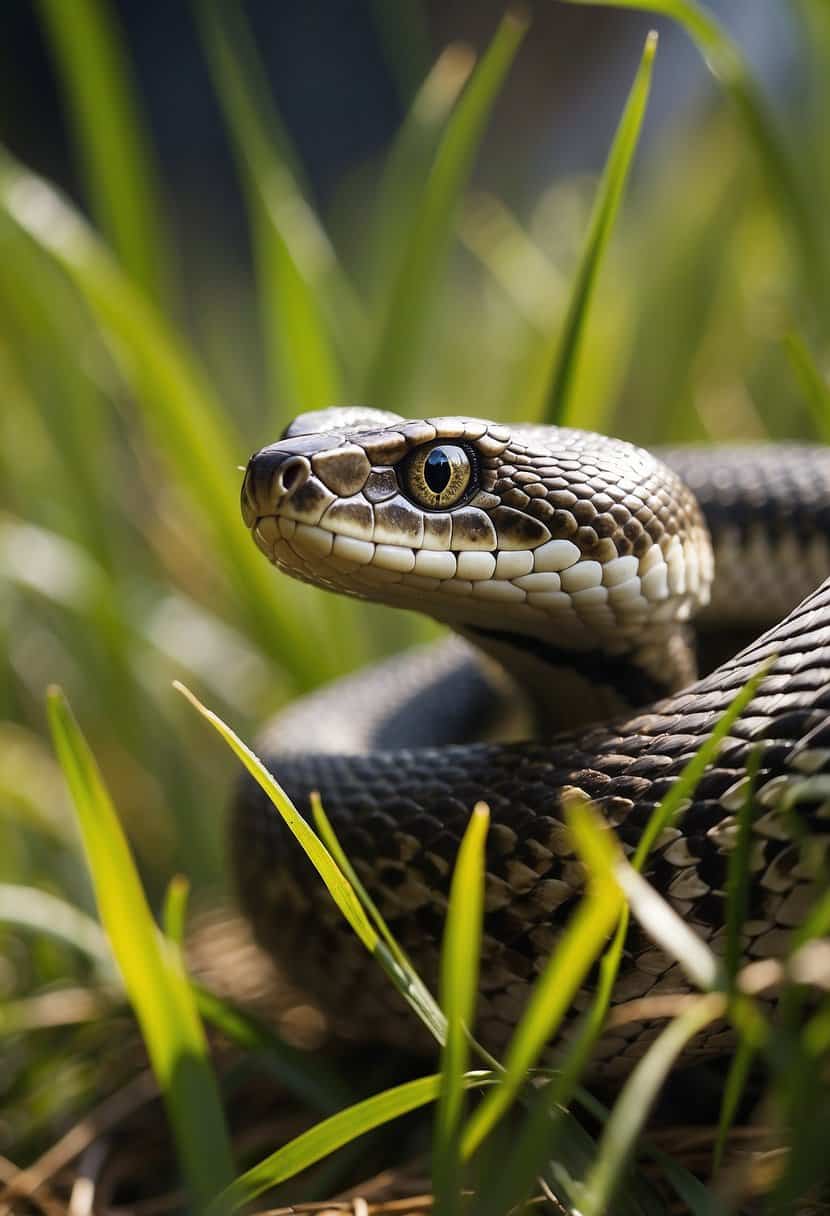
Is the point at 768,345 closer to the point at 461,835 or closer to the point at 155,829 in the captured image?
the point at 155,829

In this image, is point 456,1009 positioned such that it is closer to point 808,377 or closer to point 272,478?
point 272,478

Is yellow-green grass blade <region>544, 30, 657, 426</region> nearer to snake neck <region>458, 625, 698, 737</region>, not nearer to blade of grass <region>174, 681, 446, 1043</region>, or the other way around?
snake neck <region>458, 625, 698, 737</region>

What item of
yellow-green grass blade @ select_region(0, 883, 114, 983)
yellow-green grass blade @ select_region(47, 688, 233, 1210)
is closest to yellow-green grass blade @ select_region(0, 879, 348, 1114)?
yellow-green grass blade @ select_region(0, 883, 114, 983)

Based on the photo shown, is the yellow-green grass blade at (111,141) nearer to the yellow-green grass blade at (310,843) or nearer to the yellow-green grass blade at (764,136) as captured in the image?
the yellow-green grass blade at (764,136)

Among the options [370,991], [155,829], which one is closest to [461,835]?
[370,991]

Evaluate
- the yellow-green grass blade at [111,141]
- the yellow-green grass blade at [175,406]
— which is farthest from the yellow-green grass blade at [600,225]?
the yellow-green grass blade at [111,141]
